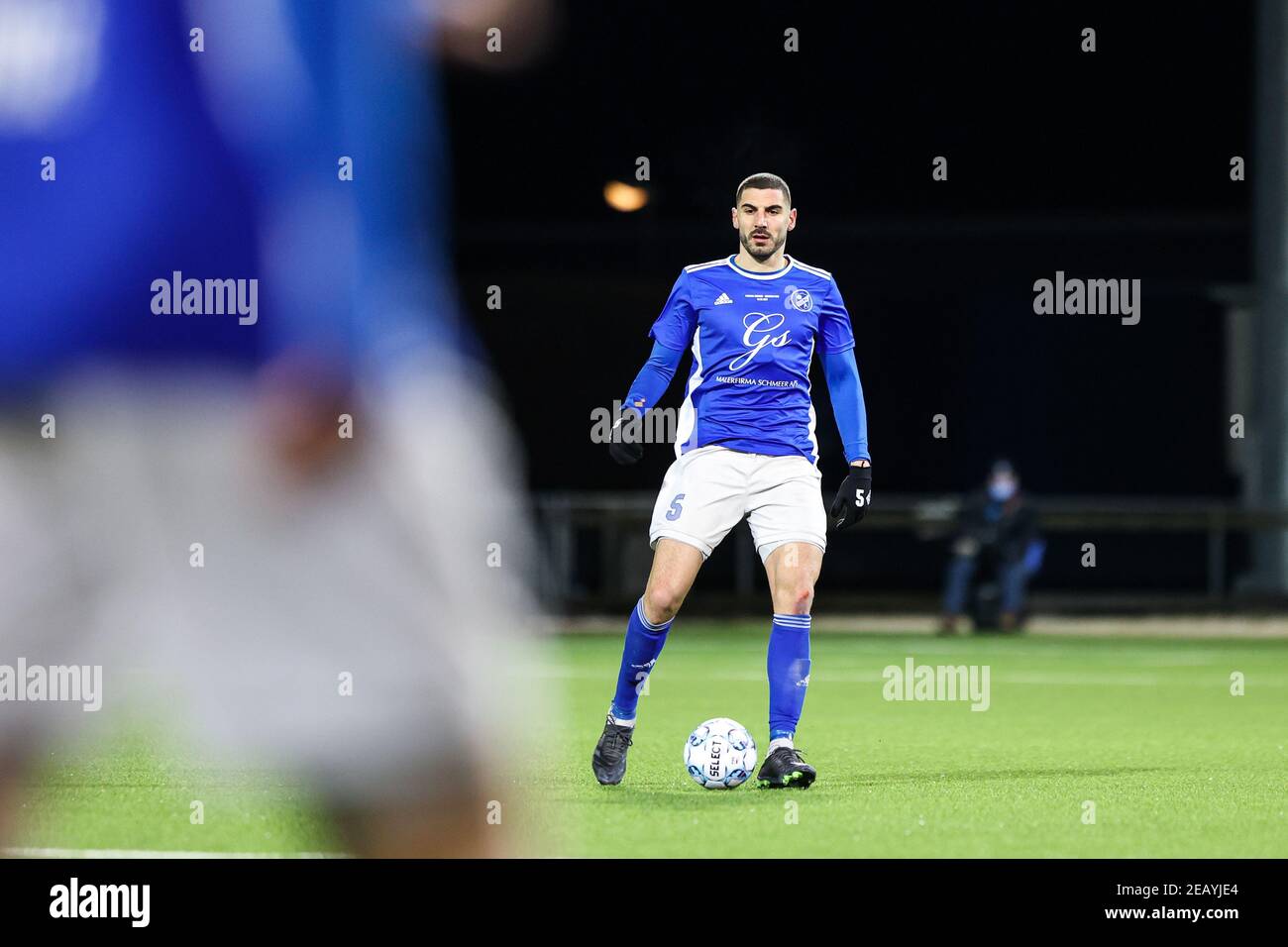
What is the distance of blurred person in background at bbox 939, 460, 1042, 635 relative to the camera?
20.4 metres

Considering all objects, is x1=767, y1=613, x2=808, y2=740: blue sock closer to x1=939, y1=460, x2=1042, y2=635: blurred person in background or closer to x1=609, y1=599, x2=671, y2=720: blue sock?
x1=609, y1=599, x2=671, y2=720: blue sock

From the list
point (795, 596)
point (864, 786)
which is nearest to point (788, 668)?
point (795, 596)

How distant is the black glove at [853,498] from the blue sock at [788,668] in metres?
0.41

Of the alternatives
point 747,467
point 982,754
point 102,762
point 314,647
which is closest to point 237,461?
point 314,647

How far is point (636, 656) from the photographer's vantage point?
761cm

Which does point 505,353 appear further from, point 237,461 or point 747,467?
point 237,461

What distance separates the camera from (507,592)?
8.34ft

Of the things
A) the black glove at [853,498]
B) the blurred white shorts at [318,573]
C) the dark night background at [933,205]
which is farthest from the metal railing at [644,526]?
the blurred white shorts at [318,573]

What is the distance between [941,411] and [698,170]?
4.48m

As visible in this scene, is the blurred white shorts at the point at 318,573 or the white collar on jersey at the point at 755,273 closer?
the blurred white shorts at the point at 318,573

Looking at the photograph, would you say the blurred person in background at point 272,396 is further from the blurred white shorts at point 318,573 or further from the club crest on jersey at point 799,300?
the club crest on jersey at point 799,300

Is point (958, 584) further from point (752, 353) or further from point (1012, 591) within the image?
point (752, 353)

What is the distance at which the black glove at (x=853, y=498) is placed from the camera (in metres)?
7.71

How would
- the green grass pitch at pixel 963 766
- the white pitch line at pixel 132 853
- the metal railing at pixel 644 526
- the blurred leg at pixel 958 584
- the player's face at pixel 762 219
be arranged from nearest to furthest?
the white pitch line at pixel 132 853 < the green grass pitch at pixel 963 766 < the player's face at pixel 762 219 < the blurred leg at pixel 958 584 < the metal railing at pixel 644 526
